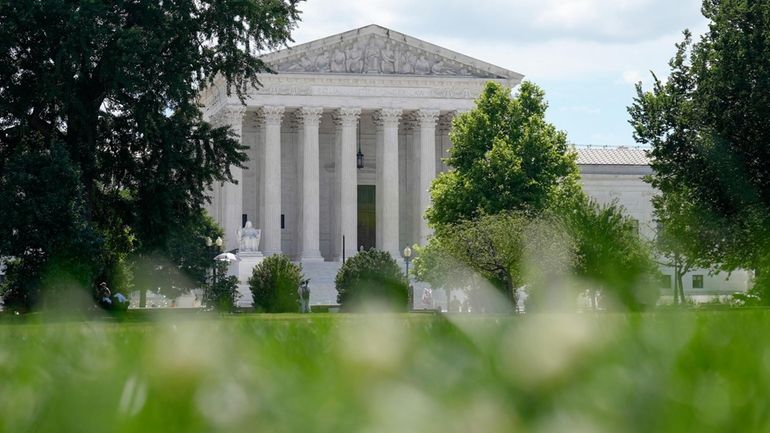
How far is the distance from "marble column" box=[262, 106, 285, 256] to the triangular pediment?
3.35 metres

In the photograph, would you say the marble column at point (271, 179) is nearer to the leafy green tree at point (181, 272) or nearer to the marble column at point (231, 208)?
the marble column at point (231, 208)

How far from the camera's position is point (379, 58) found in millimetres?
81188

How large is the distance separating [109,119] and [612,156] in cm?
6769

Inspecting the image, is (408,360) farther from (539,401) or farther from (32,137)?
(32,137)

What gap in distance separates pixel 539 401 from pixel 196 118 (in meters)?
37.5

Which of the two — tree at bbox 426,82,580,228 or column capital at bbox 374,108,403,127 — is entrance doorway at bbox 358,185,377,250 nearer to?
column capital at bbox 374,108,403,127

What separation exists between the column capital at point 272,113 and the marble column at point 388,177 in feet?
22.8

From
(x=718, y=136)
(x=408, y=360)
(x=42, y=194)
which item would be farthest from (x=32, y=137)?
(x=408, y=360)

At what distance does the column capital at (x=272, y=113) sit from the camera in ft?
258

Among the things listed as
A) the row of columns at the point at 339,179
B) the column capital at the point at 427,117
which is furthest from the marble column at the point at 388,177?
the column capital at the point at 427,117

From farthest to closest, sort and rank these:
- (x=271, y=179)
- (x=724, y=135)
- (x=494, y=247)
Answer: (x=271, y=179), (x=494, y=247), (x=724, y=135)

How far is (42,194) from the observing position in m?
33.6

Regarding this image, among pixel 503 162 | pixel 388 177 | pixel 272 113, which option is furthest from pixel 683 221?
pixel 272 113

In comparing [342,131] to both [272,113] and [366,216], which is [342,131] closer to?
[272,113]
